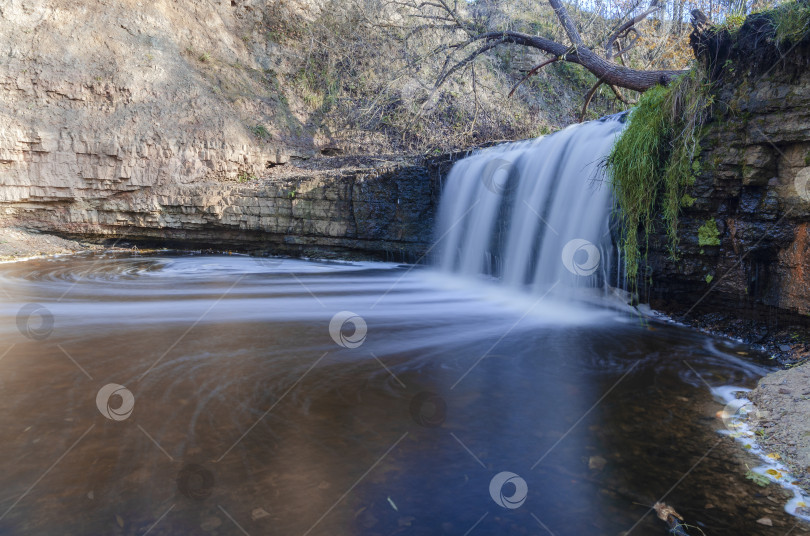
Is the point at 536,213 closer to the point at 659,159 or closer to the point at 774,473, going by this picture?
the point at 659,159

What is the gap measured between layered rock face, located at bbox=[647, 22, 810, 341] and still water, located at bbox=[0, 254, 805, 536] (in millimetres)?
518

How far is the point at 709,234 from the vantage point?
4.57m

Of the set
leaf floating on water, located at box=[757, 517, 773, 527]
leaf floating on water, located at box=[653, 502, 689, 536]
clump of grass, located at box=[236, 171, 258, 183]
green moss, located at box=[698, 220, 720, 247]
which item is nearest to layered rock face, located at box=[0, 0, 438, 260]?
clump of grass, located at box=[236, 171, 258, 183]

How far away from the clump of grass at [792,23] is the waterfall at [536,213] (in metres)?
1.96

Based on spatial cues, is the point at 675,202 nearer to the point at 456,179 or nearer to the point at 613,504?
the point at 613,504

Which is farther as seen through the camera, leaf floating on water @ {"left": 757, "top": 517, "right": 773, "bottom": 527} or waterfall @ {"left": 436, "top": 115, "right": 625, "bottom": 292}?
waterfall @ {"left": 436, "top": 115, "right": 625, "bottom": 292}

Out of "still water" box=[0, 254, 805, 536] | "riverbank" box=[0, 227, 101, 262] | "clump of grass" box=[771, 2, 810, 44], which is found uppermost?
"clump of grass" box=[771, 2, 810, 44]

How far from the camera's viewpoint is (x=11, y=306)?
572cm

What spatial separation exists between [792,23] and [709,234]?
171 centimetres

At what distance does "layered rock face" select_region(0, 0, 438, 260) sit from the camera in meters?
9.63

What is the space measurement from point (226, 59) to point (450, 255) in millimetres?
9117

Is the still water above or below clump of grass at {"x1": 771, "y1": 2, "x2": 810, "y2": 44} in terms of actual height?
below

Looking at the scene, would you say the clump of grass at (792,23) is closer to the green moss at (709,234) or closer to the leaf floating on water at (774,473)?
the green moss at (709,234)

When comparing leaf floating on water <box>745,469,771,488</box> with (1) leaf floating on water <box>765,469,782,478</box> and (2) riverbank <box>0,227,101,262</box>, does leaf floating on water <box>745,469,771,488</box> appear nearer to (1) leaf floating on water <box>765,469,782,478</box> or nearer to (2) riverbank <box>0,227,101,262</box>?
(1) leaf floating on water <box>765,469,782,478</box>
